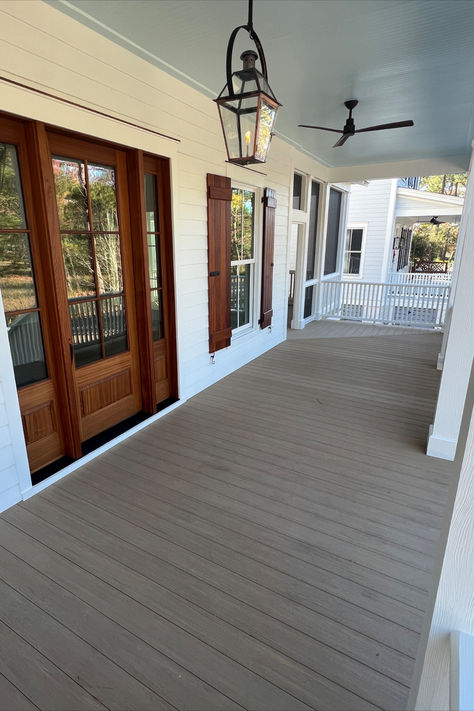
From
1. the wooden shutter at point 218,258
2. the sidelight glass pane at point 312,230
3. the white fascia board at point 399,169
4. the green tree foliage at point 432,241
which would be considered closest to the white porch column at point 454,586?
the wooden shutter at point 218,258

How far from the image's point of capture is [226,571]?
1.92 m

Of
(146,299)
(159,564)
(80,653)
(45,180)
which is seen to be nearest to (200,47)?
(45,180)

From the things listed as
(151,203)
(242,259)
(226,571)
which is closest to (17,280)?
(151,203)

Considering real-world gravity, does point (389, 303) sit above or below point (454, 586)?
below

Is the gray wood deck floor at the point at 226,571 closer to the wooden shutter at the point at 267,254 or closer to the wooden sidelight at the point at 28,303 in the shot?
the wooden sidelight at the point at 28,303

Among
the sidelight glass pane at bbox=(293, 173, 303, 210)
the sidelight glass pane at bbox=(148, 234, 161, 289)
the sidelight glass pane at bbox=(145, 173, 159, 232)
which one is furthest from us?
the sidelight glass pane at bbox=(293, 173, 303, 210)

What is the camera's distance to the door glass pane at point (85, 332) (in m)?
2.74

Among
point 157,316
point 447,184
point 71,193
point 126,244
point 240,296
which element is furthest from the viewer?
point 447,184

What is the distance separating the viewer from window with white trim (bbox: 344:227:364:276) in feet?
32.4

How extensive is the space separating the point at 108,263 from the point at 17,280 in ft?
2.52

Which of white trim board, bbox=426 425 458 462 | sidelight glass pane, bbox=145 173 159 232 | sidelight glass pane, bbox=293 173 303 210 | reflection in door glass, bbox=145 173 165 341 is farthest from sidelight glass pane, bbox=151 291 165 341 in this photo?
sidelight glass pane, bbox=293 173 303 210

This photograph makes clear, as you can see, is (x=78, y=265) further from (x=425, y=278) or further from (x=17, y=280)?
(x=425, y=278)

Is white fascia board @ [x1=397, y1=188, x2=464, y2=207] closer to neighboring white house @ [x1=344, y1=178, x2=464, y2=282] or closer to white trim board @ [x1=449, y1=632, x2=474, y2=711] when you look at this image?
neighboring white house @ [x1=344, y1=178, x2=464, y2=282]

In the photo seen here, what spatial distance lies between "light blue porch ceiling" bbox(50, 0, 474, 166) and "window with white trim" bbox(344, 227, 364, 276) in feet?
18.8
